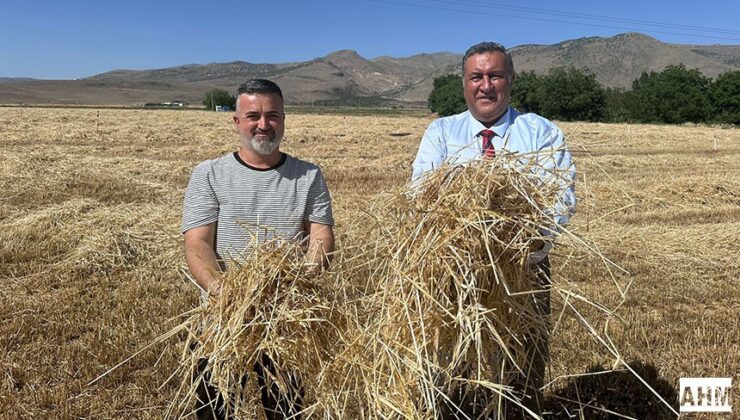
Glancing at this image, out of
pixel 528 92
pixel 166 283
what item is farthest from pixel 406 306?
pixel 528 92

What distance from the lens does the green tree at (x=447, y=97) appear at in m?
74.5

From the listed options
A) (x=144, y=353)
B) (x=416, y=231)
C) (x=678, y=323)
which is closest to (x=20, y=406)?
(x=144, y=353)

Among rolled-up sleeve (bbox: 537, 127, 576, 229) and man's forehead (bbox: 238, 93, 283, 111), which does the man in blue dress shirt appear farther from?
man's forehead (bbox: 238, 93, 283, 111)

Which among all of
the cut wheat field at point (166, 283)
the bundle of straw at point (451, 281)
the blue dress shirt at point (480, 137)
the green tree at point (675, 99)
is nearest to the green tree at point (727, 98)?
the green tree at point (675, 99)

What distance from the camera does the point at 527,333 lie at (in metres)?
2.61

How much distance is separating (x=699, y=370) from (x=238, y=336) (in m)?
3.70

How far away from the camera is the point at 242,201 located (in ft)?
9.77

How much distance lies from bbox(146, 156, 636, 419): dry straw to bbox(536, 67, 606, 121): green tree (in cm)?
6690

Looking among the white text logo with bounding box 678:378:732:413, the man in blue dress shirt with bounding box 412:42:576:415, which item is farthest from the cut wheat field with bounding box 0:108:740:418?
the man in blue dress shirt with bounding box 412:42:576:415

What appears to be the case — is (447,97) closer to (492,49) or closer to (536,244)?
(492,49)

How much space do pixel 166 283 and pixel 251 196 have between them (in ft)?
11.9

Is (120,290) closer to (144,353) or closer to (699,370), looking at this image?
(144,353)

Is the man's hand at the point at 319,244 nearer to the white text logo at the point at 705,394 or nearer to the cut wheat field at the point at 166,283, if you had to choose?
the cut wheat field at the point at 166,283

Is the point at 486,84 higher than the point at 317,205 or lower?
higher
